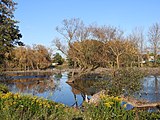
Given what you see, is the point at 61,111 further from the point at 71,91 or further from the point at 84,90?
the point at 84,90

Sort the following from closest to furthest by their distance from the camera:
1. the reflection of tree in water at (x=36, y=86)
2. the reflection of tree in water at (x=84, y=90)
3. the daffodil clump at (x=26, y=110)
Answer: the daffodil clump at (x=26, y=110), the reflection of tree in water at (x=36, y=86), the reflection of tree in water at (x=84, y=90)

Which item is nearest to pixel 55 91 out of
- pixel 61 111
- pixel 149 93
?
pixel 149 93

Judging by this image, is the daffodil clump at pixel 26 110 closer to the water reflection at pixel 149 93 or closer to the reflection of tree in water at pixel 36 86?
the reflection of tree in water at pixel 36 86

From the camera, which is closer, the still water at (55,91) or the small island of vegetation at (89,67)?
the small island of vegetation at (89,67)

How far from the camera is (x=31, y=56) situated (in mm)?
56750

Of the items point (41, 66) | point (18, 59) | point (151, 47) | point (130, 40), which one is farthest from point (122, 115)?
point (41, 66)

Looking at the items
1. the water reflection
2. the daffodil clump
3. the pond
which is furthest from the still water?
the water reflection

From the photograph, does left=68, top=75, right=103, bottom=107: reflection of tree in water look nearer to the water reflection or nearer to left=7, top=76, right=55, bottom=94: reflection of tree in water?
left=7, top=76, right=55, bottom=94: reflection of tree in water

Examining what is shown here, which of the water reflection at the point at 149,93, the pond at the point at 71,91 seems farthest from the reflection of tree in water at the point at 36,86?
the water reflection at the point at 149,93

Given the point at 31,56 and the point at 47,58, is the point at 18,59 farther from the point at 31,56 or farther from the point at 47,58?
the point at 47,58

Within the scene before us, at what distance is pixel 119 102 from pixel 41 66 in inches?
2265

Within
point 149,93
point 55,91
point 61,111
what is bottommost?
point 55,91

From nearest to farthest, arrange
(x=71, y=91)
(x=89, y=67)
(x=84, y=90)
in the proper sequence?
(x=71, y=91) < (x=84, y=90) < (x=89, y=67)

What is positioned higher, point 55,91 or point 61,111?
point 61,111
